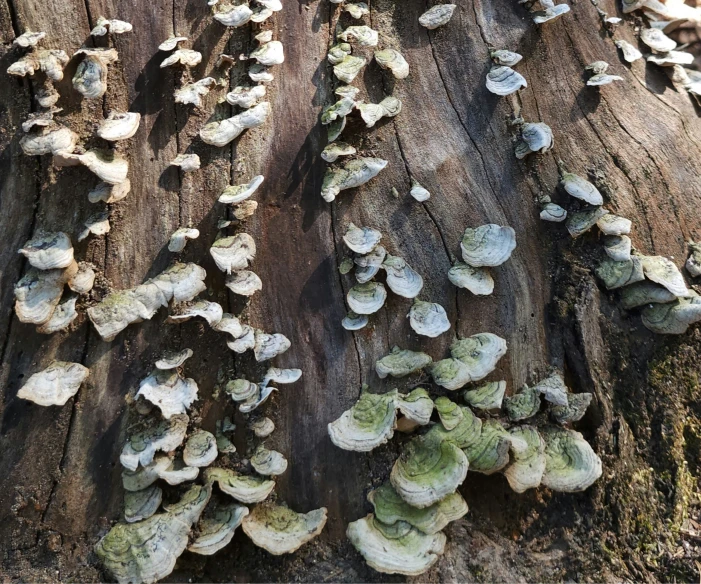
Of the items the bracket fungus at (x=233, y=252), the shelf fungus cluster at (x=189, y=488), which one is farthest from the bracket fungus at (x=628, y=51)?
the shelf fungus cluster at (x=189, y=488)

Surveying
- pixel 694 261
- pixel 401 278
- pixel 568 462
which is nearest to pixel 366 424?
pixel 401 278

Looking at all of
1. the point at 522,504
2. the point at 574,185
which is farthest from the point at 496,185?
the point at 522,504

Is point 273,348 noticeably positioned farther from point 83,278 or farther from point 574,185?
point 574,185

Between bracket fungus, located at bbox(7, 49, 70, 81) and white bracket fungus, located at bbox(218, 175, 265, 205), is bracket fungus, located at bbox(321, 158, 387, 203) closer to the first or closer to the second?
white bracket fungus, located at bbox(218, 175, 265, 205)

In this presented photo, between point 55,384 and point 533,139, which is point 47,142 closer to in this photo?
point 55,384

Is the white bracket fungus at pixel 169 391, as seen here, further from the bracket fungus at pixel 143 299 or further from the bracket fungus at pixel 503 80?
the bracket fungus at pixel 503 80

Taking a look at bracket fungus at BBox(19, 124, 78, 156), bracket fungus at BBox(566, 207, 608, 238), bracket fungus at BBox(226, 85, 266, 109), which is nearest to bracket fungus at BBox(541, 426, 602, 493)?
bracket fungus at BBox(566, 207, 608, 238)

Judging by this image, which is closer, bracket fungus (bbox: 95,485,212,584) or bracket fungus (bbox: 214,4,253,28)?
bracket fungus (bbox: 95,485,212,584)
